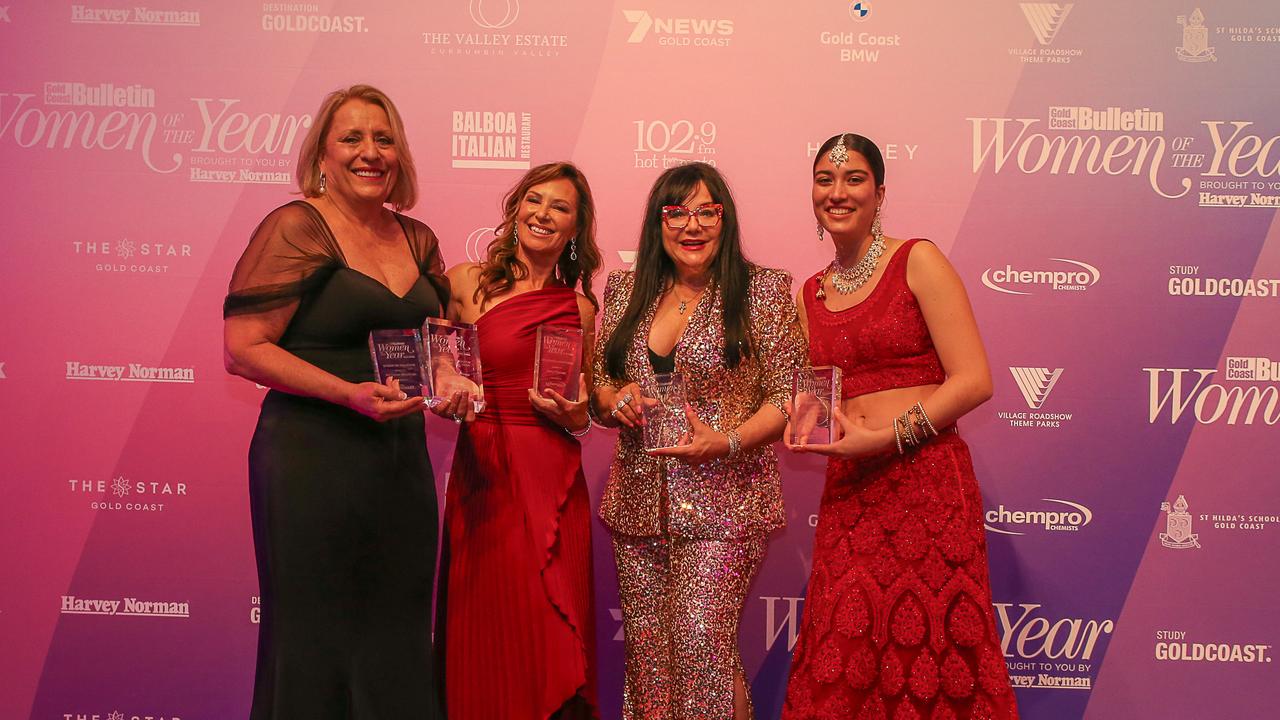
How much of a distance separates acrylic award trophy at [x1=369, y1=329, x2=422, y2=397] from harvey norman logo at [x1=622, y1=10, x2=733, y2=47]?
1898 millimetres

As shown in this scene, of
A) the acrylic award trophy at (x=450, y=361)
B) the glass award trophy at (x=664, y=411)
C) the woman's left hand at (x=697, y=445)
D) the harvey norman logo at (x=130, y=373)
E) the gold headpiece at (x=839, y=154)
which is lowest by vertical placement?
the woman's left hand at (x=697, y=445)

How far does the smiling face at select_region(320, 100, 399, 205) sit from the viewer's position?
261 cm

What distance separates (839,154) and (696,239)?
477 mm

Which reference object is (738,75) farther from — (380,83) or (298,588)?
(298,588)

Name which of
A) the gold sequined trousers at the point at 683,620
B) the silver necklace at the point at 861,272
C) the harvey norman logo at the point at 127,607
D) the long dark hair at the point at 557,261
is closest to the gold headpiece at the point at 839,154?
the silver necklace at the point at 861,272

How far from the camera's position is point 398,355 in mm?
2355

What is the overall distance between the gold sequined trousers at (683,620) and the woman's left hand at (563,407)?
0.37 meters

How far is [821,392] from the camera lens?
246cm

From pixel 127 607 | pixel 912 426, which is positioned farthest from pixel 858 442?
pixel 127 607

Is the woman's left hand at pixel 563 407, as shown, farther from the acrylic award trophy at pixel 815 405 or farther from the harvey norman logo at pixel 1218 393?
the harvey norman logo at pixel 1218 393

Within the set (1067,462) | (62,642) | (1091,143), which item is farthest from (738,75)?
(62,642)

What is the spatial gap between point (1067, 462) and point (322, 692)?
9.27 feet

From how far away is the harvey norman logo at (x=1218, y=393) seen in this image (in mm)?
3656

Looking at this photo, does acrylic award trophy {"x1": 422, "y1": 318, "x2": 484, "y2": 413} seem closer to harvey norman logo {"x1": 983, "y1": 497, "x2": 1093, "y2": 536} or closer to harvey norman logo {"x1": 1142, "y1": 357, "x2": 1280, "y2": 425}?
harvey norman logo {"x1": 983, "y1": 497, "x2": 1093, "y2": 536}
